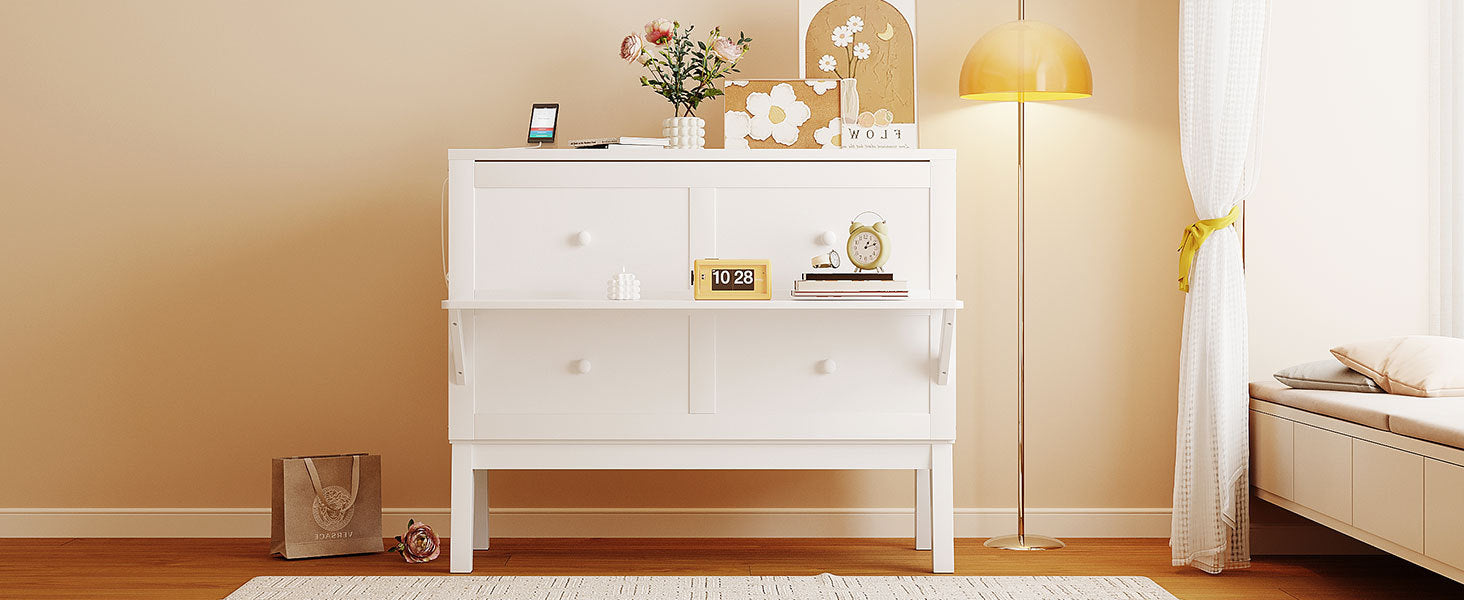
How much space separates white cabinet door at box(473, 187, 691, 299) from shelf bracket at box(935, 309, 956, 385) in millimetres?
621

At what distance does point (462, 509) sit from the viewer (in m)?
2.79

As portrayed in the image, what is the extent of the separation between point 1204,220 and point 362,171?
2313mm

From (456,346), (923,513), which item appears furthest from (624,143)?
(923,513)

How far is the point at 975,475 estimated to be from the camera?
10.9 feet

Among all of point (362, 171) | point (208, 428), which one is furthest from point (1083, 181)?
point (208, 428)

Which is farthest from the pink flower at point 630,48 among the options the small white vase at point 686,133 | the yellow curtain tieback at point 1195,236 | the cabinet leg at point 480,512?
the yellow curtain tieback at point 1195,236

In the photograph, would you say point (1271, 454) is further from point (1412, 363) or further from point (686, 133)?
point (686, 133)

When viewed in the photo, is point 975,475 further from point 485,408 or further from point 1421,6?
point 1421,6

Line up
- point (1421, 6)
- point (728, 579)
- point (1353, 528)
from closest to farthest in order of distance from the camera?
1. point (1353, 528)
2. point (728, 579)
3. point (1421, 6)

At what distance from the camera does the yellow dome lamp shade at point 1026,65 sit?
2.98 metres

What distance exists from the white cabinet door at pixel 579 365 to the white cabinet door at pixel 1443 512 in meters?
1.58

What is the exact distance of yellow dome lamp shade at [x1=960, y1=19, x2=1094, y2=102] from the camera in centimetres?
298

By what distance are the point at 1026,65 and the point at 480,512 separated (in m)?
1.90

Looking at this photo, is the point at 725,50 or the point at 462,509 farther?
the point at 725,50
